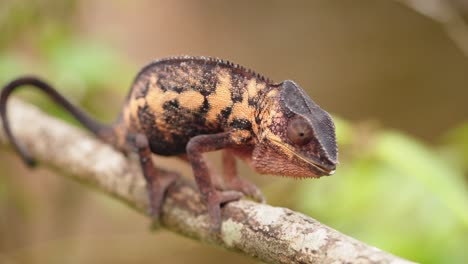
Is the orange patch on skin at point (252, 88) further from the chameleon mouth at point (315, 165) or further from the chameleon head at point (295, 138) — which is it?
the chameleon mouth at point (315, 165)

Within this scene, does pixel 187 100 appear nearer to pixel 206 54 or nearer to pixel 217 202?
pixel 217 202

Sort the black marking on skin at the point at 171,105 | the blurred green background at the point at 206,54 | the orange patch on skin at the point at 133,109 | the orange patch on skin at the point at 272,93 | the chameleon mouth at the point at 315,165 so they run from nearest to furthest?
1. the chameleon mouth at the point at 315,165
2. the orange patch on skin at the point at 272,93
3. the black marking on skin at the point at 171,105
4. the orange patch on skin at the point at 133,109
5. the blurred green background at the point at 206,54

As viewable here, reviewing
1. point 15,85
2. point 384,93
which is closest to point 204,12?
point 384,93

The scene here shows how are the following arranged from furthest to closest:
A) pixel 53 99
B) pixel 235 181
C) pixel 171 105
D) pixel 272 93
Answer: pixel 53 99
pixel 235 181
pixel 171 105
pixel 272 93

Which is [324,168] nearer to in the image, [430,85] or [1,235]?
[1,235]

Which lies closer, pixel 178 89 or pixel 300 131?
pixel 300 131

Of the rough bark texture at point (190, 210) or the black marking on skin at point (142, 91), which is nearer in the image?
the rough bark texture at point (190, 210)

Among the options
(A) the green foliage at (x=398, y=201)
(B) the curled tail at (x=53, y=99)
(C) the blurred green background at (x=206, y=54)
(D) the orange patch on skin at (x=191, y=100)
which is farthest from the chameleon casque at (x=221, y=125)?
(C) the blurred green background at (x=206, y=54)

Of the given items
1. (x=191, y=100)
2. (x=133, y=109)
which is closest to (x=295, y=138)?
(x=191, y=100)
